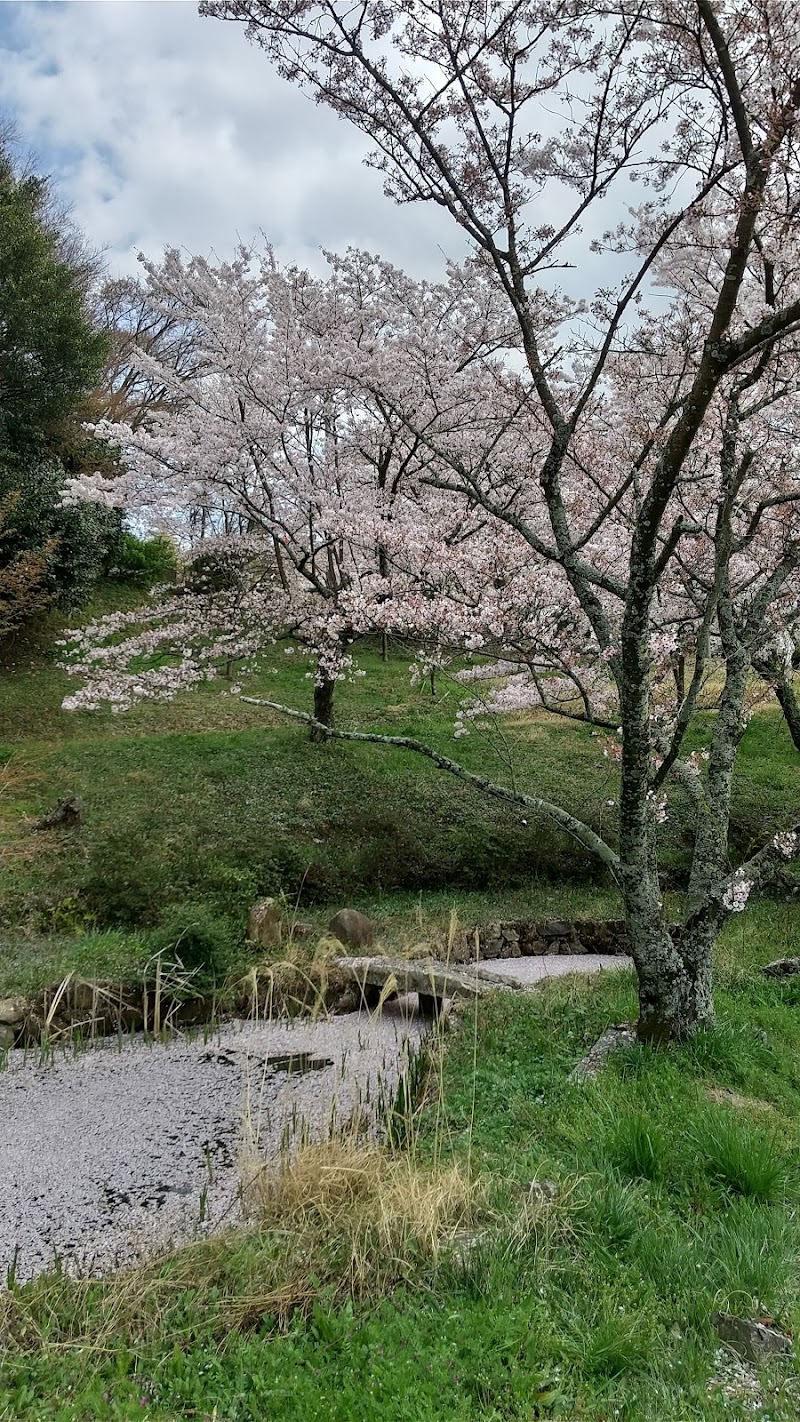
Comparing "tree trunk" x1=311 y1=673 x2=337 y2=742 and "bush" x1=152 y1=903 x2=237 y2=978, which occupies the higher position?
"tree trunk" x1=311 y1=673 x2=337 y2=742

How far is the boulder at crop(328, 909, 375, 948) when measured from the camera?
7.55 m

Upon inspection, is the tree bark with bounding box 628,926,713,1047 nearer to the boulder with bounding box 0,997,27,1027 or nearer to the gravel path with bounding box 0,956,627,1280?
the gravel path with bounding box 0,956,627,1280

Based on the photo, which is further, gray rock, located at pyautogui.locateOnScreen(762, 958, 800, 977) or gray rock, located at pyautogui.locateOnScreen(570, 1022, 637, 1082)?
gray rock, located at pyautogui.locateOnScreen(762, 958, 800, 977)

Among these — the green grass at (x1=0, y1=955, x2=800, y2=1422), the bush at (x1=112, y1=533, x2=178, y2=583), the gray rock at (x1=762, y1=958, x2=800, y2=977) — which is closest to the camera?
the green grass at (x1=0, y1=955, x2=800, y2=1422)

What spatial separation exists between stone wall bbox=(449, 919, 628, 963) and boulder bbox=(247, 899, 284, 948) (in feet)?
6.10

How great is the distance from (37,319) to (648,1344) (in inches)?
662

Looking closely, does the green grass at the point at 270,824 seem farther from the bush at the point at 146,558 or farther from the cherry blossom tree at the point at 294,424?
the bush at the point at 146,558

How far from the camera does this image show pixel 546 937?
840 centimetres

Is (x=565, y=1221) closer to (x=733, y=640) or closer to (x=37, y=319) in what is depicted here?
(x=733, y=640)

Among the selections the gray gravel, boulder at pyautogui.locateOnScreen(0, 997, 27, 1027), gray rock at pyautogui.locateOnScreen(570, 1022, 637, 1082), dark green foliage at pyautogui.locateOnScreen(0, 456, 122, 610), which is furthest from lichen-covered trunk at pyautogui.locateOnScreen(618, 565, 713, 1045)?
dark green foliage at pyautogui.locateOnScreen(0, 456, 122, 610)

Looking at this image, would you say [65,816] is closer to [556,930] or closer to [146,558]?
[556,930]

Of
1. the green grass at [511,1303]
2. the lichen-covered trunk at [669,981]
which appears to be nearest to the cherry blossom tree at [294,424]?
the lichen-covered trunk at [669,981]

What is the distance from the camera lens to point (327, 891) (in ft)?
29.6

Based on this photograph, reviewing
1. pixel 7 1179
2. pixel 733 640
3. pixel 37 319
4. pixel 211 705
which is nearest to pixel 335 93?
pixel 733 640
